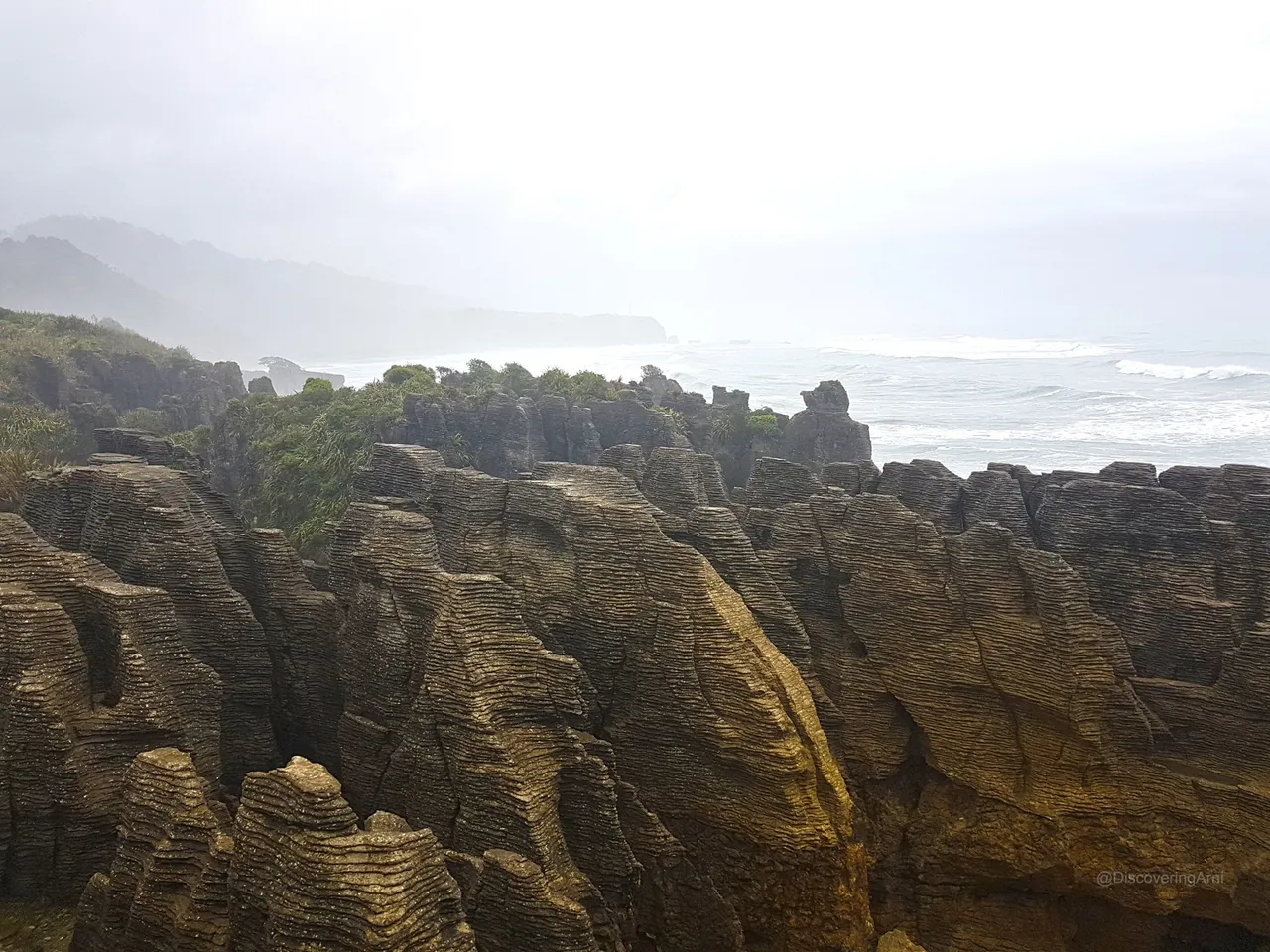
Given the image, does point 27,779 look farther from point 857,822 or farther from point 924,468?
point 924,468

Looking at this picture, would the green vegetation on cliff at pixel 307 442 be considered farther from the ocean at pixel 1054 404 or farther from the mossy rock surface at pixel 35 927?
the ocean at pixel 1054 404

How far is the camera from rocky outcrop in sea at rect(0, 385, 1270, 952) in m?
9.33

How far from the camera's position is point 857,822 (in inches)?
480

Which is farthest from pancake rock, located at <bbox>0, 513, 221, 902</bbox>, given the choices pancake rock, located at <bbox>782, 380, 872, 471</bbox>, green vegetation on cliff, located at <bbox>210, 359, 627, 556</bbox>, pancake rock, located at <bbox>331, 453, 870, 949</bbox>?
pancake rock, located at <bbox>782, 380, 872, 471</bbox>

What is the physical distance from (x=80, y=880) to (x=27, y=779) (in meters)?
1.39

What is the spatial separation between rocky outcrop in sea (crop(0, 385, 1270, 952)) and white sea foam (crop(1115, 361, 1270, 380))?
Answer: 10056cm

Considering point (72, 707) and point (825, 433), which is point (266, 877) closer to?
point (72, 707)

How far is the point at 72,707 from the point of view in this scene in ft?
31.8

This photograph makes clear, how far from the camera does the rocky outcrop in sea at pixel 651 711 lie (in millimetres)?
9328

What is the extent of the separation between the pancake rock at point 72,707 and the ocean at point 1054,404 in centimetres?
5043

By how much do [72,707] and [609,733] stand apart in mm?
6522

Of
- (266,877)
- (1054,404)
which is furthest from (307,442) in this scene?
(1054,404)

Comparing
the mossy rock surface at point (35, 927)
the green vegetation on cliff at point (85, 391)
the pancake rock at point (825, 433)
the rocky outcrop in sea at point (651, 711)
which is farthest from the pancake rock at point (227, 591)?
the pancake rock at point (825, 433)

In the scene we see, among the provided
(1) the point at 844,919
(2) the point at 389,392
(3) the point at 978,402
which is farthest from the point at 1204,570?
(3) the point at 978,402
